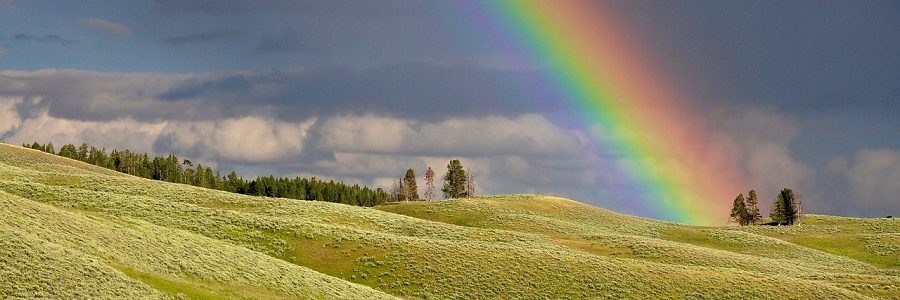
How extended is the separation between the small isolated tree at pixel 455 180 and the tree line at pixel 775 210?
182 feet

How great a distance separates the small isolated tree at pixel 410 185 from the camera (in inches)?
7372

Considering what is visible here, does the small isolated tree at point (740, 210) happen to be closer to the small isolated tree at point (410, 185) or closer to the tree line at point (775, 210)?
the tree line at point (775, 210)

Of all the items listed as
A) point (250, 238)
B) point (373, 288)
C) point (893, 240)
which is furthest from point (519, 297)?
point (893, 240)

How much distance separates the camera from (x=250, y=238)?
73875mm

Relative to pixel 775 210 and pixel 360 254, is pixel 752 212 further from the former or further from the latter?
pixel 360 254

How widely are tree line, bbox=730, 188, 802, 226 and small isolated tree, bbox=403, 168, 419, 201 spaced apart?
6583 centimetres

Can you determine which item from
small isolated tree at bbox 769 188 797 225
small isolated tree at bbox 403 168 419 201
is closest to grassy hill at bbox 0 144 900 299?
small isolated tree at bbox 769 188 797 225

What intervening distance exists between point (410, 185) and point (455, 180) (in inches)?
412

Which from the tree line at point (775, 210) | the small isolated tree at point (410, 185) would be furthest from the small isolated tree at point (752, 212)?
the small isolated tree at point (410, 185)

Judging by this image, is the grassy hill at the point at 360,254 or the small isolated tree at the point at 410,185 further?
the small isolated tree at the point at 410,185

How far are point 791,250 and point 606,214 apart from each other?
3829 cm

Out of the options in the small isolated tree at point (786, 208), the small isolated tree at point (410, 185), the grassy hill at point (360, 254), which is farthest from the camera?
the small isolated tree at point (410, 185)

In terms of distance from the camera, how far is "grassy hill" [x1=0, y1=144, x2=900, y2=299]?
1741 inches

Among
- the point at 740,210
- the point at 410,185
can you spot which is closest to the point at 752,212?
the point at 740,210
